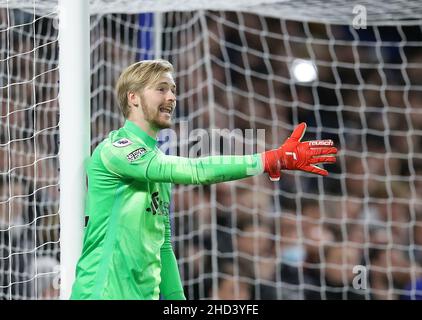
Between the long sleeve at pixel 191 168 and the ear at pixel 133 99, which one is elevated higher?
the ear at pixel 133 99

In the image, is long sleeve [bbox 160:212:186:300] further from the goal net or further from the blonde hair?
the goal net

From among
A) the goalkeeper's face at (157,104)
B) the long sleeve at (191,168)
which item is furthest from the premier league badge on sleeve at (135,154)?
the goalkeeper's face at (157,104)

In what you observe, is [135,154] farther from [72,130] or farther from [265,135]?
[265,135]

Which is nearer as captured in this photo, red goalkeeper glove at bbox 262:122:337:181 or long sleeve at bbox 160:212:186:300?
red goalkeeper glove at bbox 262:122:337:181

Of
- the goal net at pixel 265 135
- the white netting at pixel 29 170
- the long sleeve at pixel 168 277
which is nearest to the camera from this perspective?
the long sleeve at pixel 168 277

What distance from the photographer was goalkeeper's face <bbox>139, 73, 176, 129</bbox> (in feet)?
9.21

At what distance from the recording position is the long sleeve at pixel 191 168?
8.67 ft

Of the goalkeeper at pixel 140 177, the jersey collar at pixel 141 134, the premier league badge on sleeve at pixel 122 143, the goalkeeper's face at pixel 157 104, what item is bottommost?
the goalkeeper at pixel 140 177

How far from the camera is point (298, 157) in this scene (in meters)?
2.63

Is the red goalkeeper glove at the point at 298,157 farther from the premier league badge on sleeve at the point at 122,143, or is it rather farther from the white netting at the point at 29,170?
the white netting at the point at 29,170

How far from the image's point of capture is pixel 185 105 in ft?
16.4

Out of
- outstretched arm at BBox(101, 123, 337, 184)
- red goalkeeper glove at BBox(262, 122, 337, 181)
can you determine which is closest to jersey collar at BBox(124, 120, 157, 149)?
outstretched arm at BBox(101, 123, 337, 184)

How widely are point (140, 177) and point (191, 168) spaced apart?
16 cm

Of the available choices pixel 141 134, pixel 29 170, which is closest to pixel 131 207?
pixel 141 134
